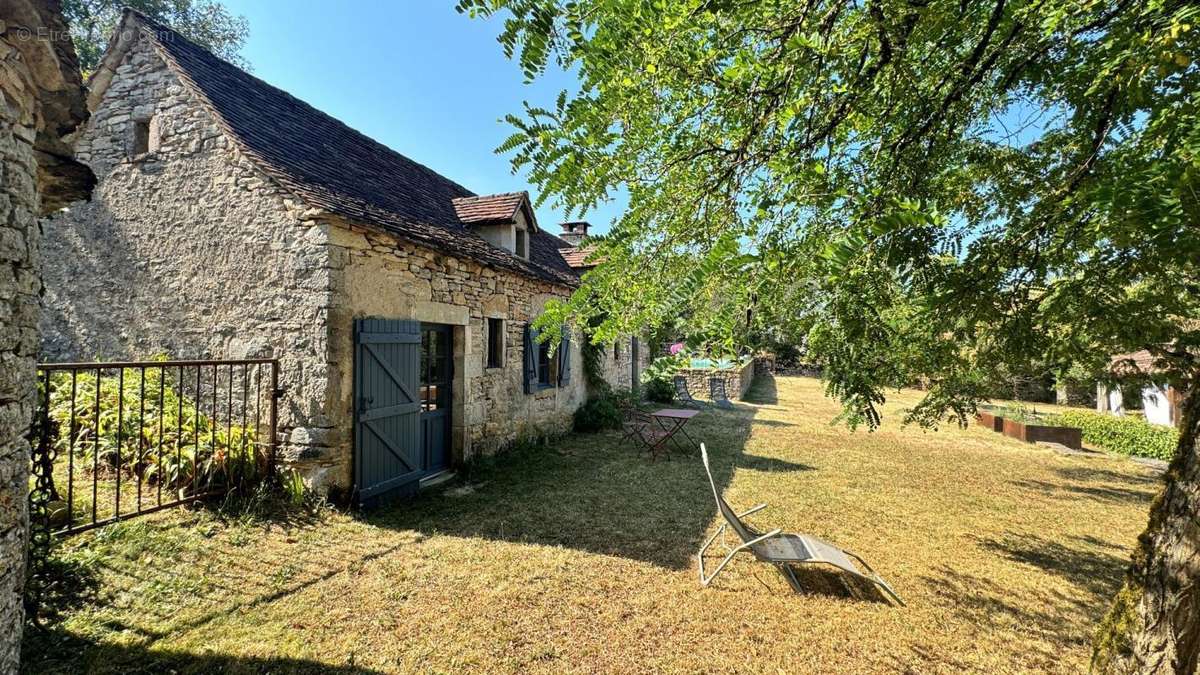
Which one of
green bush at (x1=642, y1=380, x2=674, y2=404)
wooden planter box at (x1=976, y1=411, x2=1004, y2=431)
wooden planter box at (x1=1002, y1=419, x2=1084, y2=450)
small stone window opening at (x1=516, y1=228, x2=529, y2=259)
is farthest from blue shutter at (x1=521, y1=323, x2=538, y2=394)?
wooden planter box at (x1=976, y1=411, x2=1004, y2=431)

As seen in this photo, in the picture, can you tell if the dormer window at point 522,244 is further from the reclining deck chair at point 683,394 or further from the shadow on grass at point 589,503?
the reclining deck chair at point 683,394

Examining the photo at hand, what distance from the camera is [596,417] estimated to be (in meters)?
11.0

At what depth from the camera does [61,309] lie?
6.54 meters

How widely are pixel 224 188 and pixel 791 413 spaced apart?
1442cm

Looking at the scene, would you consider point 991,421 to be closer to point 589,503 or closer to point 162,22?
point 589,503

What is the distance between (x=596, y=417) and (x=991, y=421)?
11143 mm

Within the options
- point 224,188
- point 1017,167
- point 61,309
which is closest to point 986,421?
point 1017,167

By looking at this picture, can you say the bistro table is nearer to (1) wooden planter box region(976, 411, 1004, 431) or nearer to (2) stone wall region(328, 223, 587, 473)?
(2) stone wall region(328, 223, 587, 473)

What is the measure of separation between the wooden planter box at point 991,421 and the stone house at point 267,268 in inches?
537

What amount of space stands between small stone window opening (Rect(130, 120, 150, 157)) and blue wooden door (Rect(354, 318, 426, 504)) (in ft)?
12.6

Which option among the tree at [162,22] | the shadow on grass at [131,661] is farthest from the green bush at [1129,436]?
the tree at [162,22]

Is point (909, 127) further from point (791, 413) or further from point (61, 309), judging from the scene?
point (791, 413)

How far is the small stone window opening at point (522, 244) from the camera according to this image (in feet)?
31.8

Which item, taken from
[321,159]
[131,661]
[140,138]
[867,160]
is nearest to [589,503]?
[131,661]
